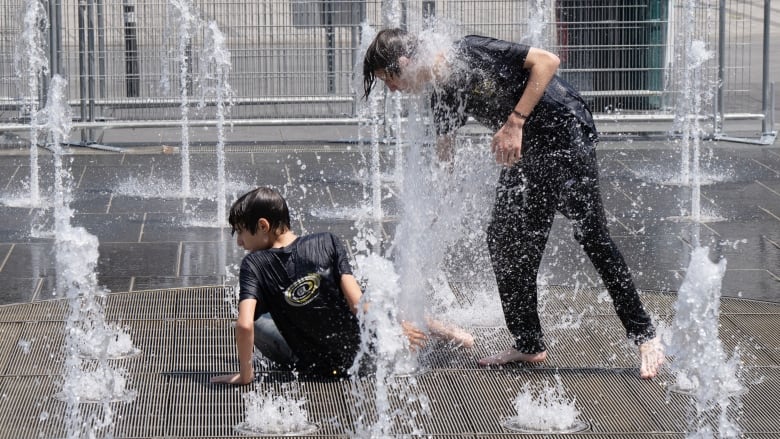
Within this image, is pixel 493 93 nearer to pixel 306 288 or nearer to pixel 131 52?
pixel 306 288

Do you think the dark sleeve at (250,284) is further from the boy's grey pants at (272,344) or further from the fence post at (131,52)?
the fence post at (131,52)

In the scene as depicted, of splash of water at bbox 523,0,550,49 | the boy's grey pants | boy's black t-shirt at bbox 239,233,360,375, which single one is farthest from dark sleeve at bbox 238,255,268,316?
splash of water at bbox 523,0,550,49

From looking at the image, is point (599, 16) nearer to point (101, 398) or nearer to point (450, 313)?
point (450, 313)

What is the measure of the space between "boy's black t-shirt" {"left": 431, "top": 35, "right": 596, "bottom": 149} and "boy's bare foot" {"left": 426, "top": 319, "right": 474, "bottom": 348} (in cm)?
82

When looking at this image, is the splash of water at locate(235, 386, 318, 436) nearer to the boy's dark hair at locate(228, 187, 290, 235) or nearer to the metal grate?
the metal grate

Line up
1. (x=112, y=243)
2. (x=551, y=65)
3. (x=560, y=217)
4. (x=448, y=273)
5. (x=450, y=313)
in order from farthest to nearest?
(x=560, y=217) < (x=112, y=243) < (x=448, y=273) < (x=450, y=313) < (x=551, y=65)

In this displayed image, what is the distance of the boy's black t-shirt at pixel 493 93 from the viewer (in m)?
4.86

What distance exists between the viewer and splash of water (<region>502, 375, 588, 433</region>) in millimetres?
4418

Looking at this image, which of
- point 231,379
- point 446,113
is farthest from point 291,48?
point 231,379

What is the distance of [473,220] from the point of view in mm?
7133

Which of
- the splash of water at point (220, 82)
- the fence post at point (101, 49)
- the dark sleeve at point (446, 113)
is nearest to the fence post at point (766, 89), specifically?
the splash of water at point (220, 82)

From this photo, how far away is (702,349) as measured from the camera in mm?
4629

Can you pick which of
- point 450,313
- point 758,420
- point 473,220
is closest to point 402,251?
point 450,313

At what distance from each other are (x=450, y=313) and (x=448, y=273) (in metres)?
0.83
